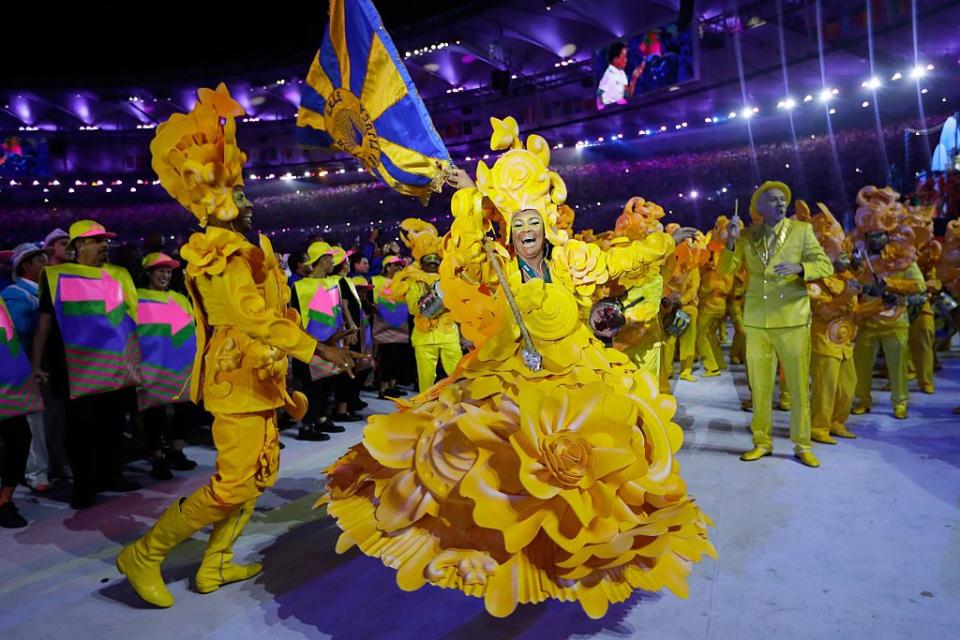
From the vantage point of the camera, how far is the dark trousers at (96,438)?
436cm

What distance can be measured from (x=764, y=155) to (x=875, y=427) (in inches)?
551

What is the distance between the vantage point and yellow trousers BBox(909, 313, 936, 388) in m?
6.70

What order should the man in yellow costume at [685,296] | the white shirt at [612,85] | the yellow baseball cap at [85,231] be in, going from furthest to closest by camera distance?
1. the white shirt at [612,85]
2. the man in yellow costume at [685,296]
3. the yellow baseball cap at [85,231]

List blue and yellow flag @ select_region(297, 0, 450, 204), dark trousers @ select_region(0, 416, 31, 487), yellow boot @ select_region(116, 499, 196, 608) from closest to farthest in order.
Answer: yellow boot @ select_region(116, 499, 196, 608), blue and yellow flag @ select_region(297, 0, 450, 204), dark trousers @ select_region(0, 416, 31, 487)

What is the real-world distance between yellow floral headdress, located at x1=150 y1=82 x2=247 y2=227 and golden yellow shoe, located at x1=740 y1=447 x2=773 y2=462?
3868 millimetres

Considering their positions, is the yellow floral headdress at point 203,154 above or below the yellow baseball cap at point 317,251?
above

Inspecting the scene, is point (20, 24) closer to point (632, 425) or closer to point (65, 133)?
point (65, 133)

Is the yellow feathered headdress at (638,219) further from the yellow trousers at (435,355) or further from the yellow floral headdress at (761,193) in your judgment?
the yellow trousers at (435,355)

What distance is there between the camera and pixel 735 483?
13.9 feet

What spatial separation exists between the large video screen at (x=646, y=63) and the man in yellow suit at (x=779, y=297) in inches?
442

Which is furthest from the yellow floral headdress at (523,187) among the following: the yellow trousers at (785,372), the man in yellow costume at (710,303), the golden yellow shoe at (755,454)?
the man in yellow costume at (710,303)

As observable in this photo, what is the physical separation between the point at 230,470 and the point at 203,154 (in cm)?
140

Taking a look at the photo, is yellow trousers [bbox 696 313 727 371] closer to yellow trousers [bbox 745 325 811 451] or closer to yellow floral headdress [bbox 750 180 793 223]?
yellow trousers [bbox 745 325 811 451]

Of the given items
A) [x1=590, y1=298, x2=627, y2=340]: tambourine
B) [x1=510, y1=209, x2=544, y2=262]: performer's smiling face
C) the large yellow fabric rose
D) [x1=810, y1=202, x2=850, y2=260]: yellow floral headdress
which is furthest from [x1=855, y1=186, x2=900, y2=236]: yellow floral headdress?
[x1=510, y1=209, x2=544, y2=262]: performer's smiling face
